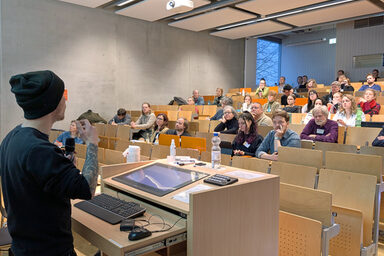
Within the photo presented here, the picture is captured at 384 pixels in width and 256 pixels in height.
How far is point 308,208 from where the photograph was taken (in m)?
2.21

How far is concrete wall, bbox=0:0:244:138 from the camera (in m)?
7.11

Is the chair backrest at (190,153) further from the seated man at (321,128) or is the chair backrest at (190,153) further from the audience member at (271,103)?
the audience member at (271,103)

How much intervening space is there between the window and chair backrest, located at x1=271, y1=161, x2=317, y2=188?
11.4 meters

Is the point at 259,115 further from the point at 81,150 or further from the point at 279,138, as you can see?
the point at 81,150

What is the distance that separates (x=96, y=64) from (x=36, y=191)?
7726 millimetres

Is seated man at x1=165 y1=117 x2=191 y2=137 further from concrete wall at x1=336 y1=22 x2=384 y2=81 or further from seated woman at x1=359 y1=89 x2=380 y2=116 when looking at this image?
concrete wall at x1=336 y1=22 x2=384 y2=81

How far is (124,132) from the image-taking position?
6094 mm

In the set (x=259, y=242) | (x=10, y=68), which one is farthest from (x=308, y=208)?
(x=10, y=68)

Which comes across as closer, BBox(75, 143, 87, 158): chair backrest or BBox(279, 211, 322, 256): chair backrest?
BBox(279, 211, 322, 256): chair backrest

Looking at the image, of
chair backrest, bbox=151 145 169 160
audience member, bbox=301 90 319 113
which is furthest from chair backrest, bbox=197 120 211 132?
chair backrest, bbox=151 145 169 160

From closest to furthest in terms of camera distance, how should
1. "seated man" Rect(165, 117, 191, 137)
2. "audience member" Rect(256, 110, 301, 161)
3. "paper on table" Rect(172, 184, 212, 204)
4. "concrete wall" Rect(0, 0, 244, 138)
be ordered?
"paper on table" Rect(172, 184, 212, 204) < "audience member" Rect(256, 110, 301, 161) < "seated man" Rect(165, 117, 191, 137) < "concrete wall" Rect(0, 0, 244, 138)

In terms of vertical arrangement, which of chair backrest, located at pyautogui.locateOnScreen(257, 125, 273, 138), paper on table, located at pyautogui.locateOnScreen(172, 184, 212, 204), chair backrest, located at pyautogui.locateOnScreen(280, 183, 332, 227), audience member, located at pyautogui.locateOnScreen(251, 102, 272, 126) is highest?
audience member, located at pyautogui.locateOnScreen(251, 102, 272, 126)

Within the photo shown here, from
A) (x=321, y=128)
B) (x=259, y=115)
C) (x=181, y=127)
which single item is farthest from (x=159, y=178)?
(x=259, y=115)

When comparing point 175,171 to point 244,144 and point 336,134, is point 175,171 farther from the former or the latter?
point 336,134
